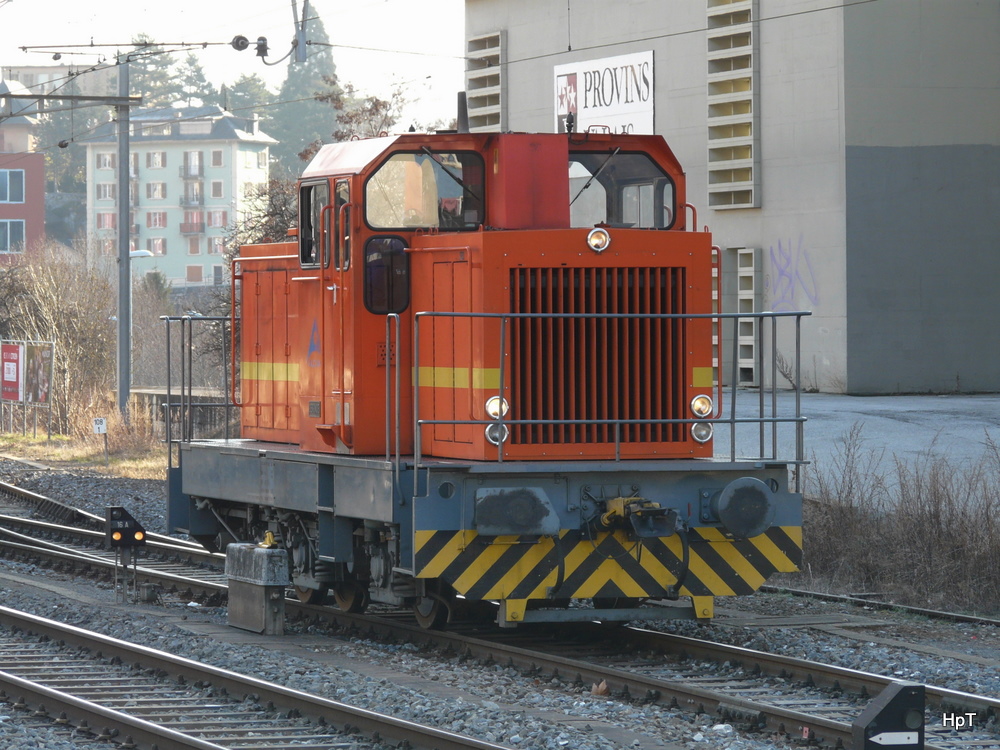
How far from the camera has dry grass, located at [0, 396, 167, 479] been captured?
25.3m

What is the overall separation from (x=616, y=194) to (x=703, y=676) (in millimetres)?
3195

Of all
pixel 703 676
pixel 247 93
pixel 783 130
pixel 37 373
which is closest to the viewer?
pixel 703 676

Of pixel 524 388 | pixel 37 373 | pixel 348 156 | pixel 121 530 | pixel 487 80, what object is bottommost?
pixel 121 530

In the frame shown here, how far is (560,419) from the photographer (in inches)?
364

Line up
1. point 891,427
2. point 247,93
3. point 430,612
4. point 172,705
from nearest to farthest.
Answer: point 172,705 < point 430,612 < point 891,427 < point 247,93

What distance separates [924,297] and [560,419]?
15.3 metres

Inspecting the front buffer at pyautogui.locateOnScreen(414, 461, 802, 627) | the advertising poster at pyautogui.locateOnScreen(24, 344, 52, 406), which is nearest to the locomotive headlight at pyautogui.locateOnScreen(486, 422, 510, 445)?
the front buffer at pyautogui.locateOnScreen(414, 461, 802, 627)

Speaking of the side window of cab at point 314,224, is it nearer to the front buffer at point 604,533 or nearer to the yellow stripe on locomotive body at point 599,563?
the front buffer at point 604,533

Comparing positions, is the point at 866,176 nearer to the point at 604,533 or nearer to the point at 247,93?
the point at 604,533

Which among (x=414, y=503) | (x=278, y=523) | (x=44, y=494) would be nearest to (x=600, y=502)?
(x=414, y=503)

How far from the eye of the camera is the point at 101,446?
93.1ft

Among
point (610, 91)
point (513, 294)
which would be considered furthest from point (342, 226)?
point (610, 91)

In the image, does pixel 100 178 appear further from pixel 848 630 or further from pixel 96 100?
pixel 848 630

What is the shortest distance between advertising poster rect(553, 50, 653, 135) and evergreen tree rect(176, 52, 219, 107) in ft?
294
